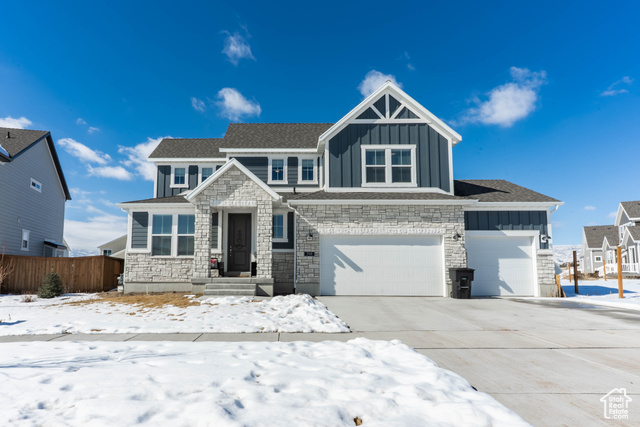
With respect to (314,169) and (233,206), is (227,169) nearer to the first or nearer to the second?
(233,206)

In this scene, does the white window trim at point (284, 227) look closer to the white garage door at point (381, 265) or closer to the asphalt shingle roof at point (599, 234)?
the white garage door at point (381, 265)

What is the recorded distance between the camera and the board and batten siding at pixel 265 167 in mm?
15508

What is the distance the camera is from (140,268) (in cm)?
1381

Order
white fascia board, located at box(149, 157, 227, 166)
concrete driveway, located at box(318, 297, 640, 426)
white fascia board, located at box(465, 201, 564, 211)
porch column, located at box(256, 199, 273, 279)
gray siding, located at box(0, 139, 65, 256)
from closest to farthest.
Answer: concrete driveway, located at box(318, 297, 640, 426)
porch column, located at box(256, 199, 273, 279)
white fascia board, located at box(465, 201, 564, 211)
white fascia board, located at box(149, 157, 227, 166)
gray siding, located at box(0, 139, 65, 256)

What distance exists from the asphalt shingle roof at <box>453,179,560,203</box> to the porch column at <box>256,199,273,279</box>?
7770mm

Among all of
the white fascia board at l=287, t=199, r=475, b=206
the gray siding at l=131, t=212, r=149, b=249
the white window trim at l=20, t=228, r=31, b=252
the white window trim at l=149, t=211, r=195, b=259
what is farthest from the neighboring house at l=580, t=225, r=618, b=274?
the white window trim at l=20, t=228, r=31, b=252

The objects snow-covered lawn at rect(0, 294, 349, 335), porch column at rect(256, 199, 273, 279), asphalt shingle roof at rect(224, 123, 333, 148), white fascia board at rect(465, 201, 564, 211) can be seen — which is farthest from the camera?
asphalt shingle roof at rect(224, 123, 333, 148)

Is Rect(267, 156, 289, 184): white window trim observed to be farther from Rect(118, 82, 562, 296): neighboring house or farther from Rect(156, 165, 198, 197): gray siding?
Rect(156, 165, 198, 197): gray siding

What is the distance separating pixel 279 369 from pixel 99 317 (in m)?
5.95

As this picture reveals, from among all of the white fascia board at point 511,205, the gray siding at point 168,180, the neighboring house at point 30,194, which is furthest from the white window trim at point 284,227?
the neighboring house at point 30,194

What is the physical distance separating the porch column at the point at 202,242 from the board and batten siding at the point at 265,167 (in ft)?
11.4

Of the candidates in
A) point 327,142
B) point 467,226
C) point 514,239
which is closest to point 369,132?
point 327,142

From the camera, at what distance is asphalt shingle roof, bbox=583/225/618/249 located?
38.4 meters

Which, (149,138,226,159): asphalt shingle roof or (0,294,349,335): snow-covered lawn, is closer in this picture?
(0,294,349,335): snow-covered lawn
